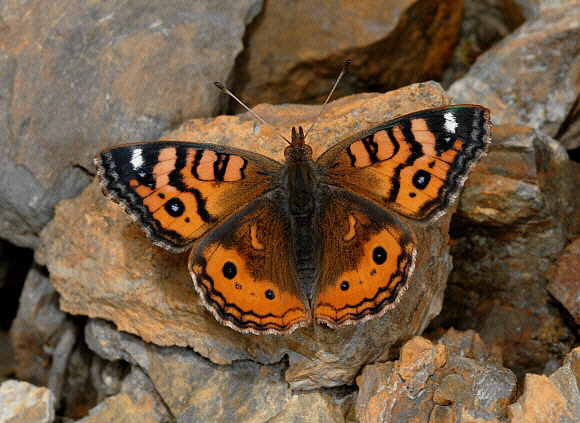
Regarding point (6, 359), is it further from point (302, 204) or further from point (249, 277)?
point (302, 204)

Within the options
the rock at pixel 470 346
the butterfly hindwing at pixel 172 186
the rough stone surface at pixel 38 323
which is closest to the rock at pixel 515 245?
the rock at pixel 470 346

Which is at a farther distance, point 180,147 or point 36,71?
point 36,71

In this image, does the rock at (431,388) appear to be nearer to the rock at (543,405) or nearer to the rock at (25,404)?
the rock at (543,405)

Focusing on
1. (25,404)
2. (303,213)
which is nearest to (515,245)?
(303,213)

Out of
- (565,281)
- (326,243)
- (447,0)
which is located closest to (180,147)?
(326,243)

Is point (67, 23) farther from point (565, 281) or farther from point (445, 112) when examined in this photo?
point (565, 281)
